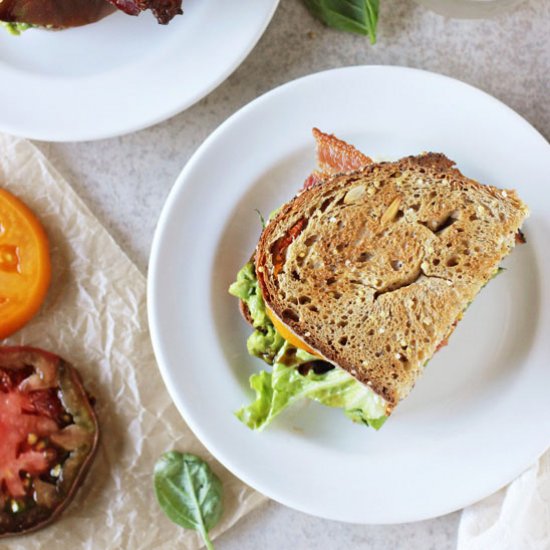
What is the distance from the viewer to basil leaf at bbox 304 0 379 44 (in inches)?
81.0

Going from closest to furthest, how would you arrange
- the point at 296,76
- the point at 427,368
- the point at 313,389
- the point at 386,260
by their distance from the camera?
1. the point at 386,260
2. the point at 313,389
3. the point at 427,368
4. the point at 296,76

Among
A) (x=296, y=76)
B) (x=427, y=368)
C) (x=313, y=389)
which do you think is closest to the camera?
(x=313, y=389)

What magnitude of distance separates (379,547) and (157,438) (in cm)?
68

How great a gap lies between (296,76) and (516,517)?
1293mm

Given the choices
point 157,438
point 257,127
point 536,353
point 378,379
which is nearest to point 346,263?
point 378,379

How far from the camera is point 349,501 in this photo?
2010mm

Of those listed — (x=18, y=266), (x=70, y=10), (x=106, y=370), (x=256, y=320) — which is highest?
(x=70, y=10)

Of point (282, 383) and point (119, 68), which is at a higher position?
point (119, 68)

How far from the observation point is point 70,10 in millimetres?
1962

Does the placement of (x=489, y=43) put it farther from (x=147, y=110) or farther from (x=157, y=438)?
(x=157, y=438)

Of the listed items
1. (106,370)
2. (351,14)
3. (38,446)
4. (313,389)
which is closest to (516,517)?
(313,389)

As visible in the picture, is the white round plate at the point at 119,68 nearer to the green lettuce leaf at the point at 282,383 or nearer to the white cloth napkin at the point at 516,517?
the green lettuce leaf at the point at 282,383

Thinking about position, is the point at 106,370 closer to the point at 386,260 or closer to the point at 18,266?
the point at 18,266

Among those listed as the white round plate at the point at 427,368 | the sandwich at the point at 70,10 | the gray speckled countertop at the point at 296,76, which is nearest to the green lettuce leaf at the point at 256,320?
the white round plate at the point at 427,368
